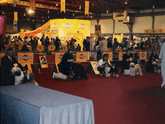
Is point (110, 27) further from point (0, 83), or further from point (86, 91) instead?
point (0, 83)

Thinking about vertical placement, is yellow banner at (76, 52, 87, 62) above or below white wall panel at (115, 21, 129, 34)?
below

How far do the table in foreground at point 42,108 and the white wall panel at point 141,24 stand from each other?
2315cm

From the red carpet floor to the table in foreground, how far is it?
1.53 m

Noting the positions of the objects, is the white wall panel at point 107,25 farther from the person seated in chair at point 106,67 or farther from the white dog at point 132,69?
the person seated in chair at point 106,67

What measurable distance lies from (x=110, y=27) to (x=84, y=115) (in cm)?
2614

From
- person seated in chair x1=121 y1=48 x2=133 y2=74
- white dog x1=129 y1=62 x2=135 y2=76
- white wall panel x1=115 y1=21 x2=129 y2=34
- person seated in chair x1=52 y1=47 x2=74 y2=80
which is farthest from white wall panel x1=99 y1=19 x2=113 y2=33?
person seated in chair x1=52 y1=47 x2=74 y2=80

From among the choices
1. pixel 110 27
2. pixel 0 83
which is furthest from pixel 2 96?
pixel 110 27

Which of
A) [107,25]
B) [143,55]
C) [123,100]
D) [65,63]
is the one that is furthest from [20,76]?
[107,25]

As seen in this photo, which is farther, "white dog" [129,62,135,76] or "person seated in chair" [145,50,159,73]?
"person seated in chair" [145,50,159,73]

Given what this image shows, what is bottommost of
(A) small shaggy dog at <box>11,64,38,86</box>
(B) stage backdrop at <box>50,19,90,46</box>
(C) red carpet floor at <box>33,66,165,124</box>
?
(C) red carpet floor at <box>33,66,165,124</box>

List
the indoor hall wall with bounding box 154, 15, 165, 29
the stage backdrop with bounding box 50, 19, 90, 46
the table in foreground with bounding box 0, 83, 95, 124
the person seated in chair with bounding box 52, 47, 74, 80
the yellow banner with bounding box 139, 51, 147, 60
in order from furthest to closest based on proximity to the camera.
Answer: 1. the indoor hall wall with bounding box 154, 15, 165, 29
2. the stage backdrop with bounding box 50, 19, 90, 46
3. the yellow banner with bounding box 139, 51, 147, 60
4. the person seated in chair with bounding box 52, 47, 74, 80
5. the table in foreground with bounding box 0, 83, 95, 124

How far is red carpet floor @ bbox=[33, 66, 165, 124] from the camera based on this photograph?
414 cm

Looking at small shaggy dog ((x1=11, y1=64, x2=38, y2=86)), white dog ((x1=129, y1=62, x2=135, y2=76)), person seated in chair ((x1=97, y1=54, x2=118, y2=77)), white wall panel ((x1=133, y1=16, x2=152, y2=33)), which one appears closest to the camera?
small shaggy dog ((x1=11, y1=64, x2=38, y2=86))

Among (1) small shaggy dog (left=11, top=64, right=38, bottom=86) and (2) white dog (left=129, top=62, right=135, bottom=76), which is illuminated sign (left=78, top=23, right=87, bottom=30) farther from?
(1) small shaggy dog (left=11, top=64, right=38, bottom=86)
